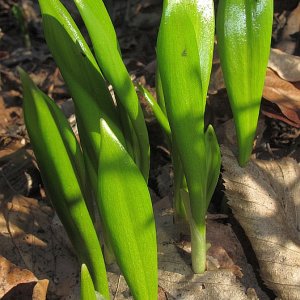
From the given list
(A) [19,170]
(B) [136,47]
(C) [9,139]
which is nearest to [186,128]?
(A) [19,170]

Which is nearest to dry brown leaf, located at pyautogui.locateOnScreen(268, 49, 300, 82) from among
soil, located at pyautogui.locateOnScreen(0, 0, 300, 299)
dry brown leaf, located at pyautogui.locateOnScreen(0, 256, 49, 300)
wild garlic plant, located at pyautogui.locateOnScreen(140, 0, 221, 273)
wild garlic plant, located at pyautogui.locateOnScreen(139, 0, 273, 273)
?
soil, located at pyautogui.locateOnScreen(0, 0, 300, 299)

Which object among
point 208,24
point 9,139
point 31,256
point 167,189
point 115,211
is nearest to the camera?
point 115,211

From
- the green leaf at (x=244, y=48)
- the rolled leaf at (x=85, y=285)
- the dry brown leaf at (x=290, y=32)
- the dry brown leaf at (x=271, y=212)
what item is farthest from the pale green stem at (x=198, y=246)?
the dry brown leaf at (x=290, y=32)

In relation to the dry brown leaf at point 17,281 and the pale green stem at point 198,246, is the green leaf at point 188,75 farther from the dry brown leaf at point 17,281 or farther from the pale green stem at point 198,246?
the dry brown leaf at point 17,281

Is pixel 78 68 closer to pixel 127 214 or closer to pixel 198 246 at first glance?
pixel 127 214

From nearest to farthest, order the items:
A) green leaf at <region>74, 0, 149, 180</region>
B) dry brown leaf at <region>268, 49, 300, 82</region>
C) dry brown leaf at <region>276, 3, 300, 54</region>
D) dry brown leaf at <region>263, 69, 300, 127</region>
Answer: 1. green leaf at <region>74, 0, 149, 180</region>
2. dry brown leaf at <region>263, 69, 300, 127</region>
3. dry brown leaf at <region>268, 49, 300, 82</region>
4. dry brown leaf at <region>276, 3, 300, 54</region>

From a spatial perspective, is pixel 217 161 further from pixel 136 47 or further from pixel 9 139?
pixel 136 47

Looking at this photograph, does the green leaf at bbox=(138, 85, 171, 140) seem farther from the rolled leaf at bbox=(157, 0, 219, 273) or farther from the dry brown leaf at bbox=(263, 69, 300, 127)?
the dry brown leaf at bbox=(263, 69, 300, 127)

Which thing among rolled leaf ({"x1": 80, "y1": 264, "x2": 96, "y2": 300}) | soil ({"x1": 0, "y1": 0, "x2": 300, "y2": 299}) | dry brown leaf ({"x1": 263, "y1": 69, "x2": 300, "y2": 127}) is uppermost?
rolled leaf ({"x1": 80, "y1": 264, "x2": 96, "y2": 300})
